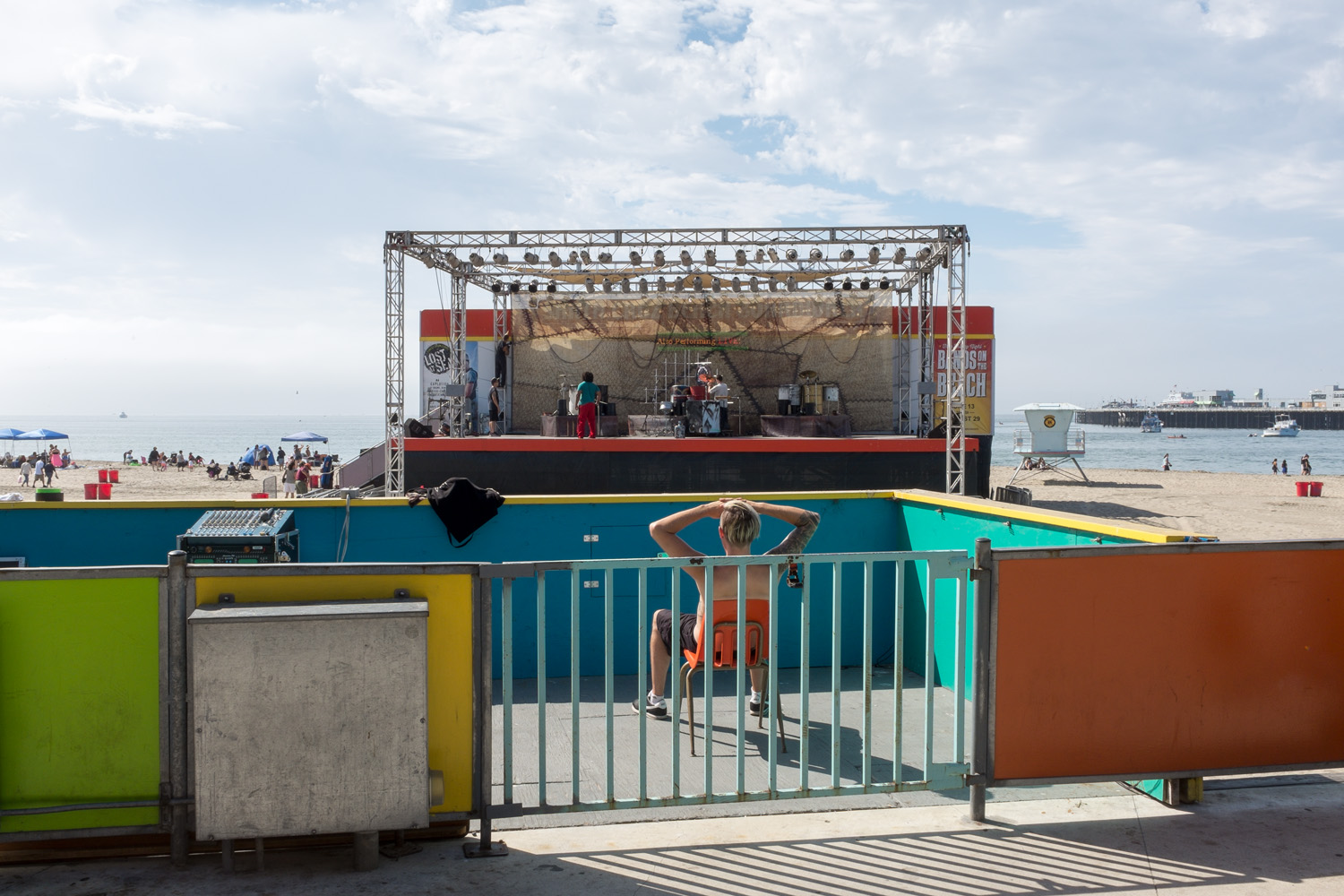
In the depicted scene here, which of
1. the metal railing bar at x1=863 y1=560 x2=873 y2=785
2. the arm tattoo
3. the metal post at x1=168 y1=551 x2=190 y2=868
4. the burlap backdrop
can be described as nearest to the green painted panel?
the metal post at x1=168 y1=551 x2=190 y2=868

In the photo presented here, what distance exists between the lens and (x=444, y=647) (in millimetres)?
3416

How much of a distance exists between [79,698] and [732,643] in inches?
102

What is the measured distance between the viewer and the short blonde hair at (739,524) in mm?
4496

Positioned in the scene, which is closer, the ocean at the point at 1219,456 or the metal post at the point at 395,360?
the metal post at the point at 395,360

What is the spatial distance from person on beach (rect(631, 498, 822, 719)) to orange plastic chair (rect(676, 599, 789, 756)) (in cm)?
5

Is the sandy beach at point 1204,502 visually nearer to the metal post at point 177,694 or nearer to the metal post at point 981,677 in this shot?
the metal post at point 981,677

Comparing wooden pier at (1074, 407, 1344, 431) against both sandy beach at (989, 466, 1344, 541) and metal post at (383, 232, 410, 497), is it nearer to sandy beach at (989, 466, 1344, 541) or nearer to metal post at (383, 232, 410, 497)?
sandy beach at (989, 466, 1344, 541)

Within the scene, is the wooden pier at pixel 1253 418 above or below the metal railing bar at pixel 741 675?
above

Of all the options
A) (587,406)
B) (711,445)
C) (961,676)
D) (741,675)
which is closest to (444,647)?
(741,675)

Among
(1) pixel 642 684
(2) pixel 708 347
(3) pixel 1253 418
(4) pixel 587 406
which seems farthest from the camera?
(3) pixel 1253 418

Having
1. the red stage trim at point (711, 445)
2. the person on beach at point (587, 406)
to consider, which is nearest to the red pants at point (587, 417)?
the person on beach at point (587, 406)

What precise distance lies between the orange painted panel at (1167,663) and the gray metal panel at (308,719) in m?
2.22

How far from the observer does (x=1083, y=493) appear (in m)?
34.8

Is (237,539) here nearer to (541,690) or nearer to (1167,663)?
(541,690)
